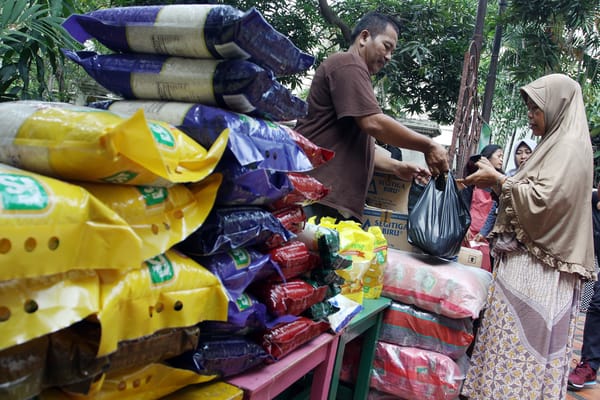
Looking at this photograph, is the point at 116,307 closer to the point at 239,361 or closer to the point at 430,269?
the point at 239,361

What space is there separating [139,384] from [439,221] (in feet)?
5.65

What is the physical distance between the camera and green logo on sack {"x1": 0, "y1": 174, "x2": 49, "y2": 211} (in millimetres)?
614

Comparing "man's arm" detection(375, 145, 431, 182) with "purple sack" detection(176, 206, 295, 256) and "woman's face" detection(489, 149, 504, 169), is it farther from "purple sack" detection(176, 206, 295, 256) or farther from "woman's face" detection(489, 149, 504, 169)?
"woman's face" detection(489, 149, 504, 169)

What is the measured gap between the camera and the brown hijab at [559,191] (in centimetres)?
205

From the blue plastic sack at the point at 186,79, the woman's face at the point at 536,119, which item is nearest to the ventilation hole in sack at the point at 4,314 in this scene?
the blue plastic sack at the point at 186,79

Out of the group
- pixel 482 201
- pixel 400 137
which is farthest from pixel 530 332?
pixel 482 201

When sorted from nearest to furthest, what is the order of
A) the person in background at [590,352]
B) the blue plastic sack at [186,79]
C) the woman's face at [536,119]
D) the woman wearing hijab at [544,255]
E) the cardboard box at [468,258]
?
the blue plastic sack at [186,79]
the woman wearing hijab at [544,255]
the woman's face at [536,119]
the cardboard box at [468,258]
the person in background at [590,352]

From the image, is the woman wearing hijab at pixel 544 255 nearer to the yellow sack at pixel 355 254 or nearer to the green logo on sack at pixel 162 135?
the yellow sack at pixel 355 254

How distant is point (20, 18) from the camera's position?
85.7 inches

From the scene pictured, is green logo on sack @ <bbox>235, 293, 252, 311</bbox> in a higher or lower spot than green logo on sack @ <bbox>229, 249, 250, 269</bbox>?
lower

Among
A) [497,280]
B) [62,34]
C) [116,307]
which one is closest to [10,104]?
[116,307]

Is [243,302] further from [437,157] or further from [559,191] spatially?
[559,191]

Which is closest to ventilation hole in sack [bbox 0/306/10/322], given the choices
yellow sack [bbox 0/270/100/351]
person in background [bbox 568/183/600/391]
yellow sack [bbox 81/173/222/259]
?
yellow sack [bbox 0/270/100/351]

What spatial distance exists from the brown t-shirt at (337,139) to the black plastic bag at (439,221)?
1.05 feet
